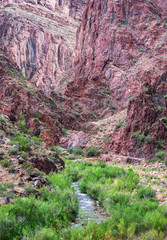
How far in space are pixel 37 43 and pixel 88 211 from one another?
68.8 metres

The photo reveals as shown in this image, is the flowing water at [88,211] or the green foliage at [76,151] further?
the green foliage at [76,151]

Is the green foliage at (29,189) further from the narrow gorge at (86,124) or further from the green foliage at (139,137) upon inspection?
the green foliage at (139,137)

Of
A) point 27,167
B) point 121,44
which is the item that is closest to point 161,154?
point 27,167

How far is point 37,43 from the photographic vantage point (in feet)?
226

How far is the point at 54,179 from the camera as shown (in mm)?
10055

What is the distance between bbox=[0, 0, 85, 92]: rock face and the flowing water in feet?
163

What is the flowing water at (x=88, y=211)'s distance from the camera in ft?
22.6

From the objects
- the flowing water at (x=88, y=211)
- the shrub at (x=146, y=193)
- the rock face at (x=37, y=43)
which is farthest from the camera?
the rock face at (x=37, y=43)

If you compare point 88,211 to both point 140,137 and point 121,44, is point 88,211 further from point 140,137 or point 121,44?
point 121,44

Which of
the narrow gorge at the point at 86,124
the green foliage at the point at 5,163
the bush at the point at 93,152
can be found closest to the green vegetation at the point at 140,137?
the narrow gorge at the point at 86,124

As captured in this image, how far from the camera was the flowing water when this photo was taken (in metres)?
6.89

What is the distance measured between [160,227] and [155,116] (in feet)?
54.6

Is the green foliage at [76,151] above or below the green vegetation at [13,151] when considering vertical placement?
below

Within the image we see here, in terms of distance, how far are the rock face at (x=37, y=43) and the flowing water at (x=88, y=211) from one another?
4972cm
